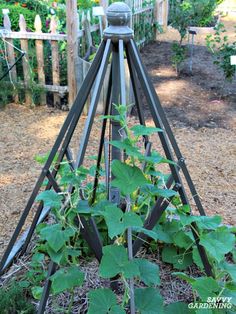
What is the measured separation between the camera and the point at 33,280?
7.01ft

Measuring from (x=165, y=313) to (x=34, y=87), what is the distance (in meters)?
4.22

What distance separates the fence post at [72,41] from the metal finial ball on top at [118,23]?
10.8 ft

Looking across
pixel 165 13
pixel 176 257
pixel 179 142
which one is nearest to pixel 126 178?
pixel 176 257

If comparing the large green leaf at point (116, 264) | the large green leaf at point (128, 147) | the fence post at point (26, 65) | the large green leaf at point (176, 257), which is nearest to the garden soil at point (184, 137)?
the fence post at point (26, 65)

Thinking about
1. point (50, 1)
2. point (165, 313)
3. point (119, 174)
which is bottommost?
point (165, 313)

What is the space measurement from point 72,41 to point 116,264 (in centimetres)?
399

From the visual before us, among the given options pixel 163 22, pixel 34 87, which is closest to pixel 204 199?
pixel 34 87

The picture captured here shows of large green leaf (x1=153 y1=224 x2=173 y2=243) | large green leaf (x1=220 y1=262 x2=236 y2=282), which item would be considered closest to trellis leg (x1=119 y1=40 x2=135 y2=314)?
large green leaf (x1=220 y1=262 x2=236 y2=282)

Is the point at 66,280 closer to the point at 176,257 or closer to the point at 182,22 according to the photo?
the point at 176,257

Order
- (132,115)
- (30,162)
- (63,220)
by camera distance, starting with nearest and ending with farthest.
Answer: (63,220), (30,162), (132,115)

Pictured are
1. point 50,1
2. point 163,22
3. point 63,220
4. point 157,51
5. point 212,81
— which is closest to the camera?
point 63,220

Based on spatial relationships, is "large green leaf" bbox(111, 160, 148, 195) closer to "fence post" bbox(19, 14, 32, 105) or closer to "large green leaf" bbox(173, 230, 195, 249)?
"large green leaf" bbox(173, 230, 195, 249)

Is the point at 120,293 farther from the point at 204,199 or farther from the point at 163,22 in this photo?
the point at 163,22

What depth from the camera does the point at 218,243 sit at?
162cm
